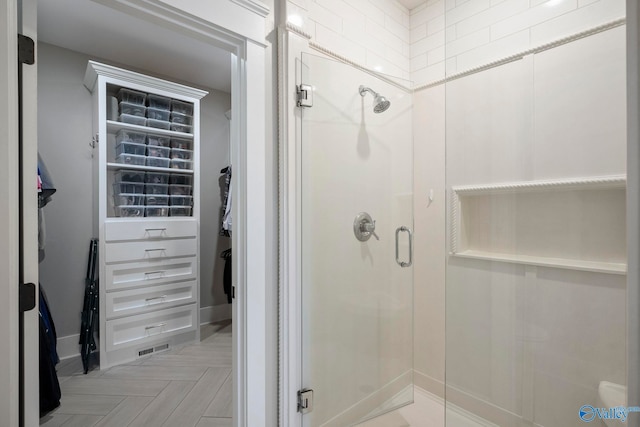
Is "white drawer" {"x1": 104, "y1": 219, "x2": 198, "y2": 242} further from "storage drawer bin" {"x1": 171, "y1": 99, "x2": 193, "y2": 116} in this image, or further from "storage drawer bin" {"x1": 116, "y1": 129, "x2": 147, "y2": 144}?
"storage drawer bin" {"x1": 171, "y1": 99, "x2": 193, "y2": 116}

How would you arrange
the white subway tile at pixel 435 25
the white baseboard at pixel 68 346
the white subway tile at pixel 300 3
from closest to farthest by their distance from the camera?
the white subway tile at pixel 300 3, the white subway tile at pixel 435 25, the white baseboard at pixel 68 346

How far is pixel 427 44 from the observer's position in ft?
7.09

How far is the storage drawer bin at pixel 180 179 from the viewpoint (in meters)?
2.91

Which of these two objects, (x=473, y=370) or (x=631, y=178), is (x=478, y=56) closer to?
(x=631, y=178)

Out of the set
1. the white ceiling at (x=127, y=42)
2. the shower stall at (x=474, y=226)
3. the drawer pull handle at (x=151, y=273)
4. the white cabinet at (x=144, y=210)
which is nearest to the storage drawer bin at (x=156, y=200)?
the white cabinet at (x=144, y=210)

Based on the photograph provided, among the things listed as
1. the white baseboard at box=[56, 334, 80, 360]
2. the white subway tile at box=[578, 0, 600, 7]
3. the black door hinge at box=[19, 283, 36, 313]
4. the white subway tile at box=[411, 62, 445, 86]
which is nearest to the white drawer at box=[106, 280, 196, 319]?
the white baseboard at box=[56, 334, 80, 360]

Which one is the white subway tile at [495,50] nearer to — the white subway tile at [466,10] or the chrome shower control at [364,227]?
the white subway tile at [466,10]

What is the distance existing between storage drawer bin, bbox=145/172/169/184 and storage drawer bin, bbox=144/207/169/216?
24 centimetres

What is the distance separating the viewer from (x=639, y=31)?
618mm

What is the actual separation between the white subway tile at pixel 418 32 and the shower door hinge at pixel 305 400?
2.38 m

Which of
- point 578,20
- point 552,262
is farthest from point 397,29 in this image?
point 552,262

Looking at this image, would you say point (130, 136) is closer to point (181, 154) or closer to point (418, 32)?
point (181, 154)

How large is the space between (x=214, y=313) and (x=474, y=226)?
3.05 m

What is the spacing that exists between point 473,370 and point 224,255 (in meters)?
2.72
